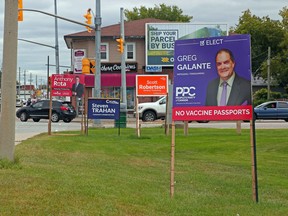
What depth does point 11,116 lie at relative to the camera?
10.1 m

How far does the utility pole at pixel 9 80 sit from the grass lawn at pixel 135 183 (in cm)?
44

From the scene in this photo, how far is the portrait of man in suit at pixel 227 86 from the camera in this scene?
27.7 feet

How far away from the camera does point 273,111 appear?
42.1 m

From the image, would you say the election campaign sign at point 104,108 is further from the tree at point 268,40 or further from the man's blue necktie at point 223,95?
the tree at point 268,40

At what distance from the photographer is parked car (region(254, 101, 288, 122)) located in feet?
137

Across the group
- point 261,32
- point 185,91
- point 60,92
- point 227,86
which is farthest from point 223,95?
point 261,32

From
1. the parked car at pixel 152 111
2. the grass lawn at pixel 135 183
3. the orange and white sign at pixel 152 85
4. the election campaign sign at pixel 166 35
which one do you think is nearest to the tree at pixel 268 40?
the election campaign sign at pixel 166 35

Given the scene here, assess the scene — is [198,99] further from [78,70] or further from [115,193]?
[78,70]

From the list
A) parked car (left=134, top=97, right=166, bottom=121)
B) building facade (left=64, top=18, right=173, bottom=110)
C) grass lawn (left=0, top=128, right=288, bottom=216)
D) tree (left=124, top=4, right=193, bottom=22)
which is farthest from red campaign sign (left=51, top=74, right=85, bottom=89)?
tree (left=124, top=4, right=193, bottom=22)

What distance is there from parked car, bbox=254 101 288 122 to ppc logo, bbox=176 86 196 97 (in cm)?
3401

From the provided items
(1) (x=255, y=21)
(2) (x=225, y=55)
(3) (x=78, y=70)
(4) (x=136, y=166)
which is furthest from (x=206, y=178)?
(1) (x=255, y=21)

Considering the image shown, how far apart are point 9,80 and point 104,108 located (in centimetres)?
1332

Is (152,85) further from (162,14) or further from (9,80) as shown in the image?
(162,14)

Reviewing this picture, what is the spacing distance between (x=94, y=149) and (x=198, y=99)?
26.1ft
